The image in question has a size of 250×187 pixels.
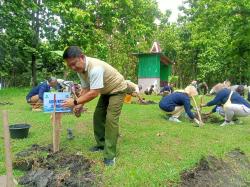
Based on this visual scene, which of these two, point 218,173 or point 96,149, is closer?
point 218,173

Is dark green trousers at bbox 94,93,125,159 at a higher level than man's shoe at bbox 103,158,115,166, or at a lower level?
higher

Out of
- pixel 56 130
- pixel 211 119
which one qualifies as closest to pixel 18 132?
pixel 56 130

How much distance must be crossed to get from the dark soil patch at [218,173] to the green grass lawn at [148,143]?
19 cm

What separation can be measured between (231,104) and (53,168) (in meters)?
5.39

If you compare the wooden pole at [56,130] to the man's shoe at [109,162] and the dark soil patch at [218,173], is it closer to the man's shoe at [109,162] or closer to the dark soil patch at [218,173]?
the man's shoe at [109,162]

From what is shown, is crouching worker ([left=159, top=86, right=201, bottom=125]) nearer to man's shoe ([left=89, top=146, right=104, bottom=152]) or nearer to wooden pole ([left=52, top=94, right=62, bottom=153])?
man's shoe ([left=89, top=146, right=104, bottom=152])

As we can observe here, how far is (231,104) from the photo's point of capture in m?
9.06

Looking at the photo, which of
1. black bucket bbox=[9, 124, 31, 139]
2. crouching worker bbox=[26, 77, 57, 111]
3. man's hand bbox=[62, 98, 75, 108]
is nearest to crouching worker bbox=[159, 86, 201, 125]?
crouching worker bbox=[26, 77, 57, 111]

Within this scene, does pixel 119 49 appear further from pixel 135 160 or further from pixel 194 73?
pixel 135 160

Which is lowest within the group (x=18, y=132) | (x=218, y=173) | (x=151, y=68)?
(x=218, y=173)

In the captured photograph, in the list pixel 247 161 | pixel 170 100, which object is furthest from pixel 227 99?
pixel 247 161

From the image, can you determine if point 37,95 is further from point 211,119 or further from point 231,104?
point 231,104

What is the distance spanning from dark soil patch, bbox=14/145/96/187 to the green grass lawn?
0.18 metres

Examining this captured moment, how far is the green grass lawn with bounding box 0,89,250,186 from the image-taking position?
499 centimetres
